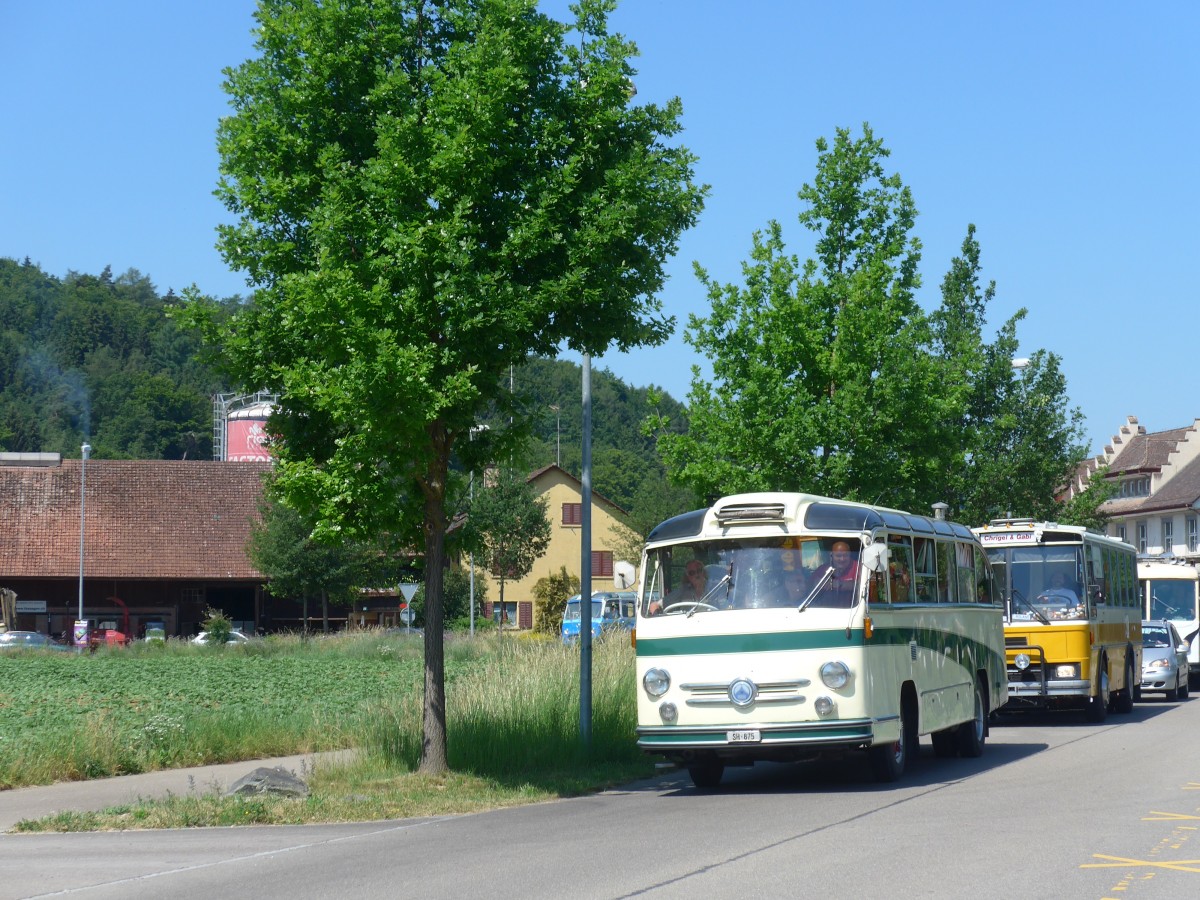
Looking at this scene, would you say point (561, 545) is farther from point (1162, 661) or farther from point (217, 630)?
point (1162, 661)

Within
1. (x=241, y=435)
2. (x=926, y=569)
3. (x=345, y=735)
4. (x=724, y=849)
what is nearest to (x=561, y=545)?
(x=241, y=435)

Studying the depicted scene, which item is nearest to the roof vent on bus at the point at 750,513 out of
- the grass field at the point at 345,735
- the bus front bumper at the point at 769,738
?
the bus front bumper at the point at 769,738

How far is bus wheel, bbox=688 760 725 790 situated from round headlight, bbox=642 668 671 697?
1208mm

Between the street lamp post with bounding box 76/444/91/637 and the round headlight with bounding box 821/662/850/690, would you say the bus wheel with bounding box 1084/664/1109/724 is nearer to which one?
the round headlight with bounding box 821/662/850/690

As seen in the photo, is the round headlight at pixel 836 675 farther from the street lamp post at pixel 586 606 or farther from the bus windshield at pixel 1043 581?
the bus windshield at pixel 1043 581

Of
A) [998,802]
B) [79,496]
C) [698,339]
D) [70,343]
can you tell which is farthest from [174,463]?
[70,343]

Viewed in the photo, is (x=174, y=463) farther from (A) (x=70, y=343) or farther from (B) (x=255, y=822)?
(A) (x=70, y=343)

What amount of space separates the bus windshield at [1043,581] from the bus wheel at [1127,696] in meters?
4.52

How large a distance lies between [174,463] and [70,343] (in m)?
80.1

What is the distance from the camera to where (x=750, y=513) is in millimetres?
15359

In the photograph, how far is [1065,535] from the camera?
81.7 feet

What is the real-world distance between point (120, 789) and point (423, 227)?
740 centimetres

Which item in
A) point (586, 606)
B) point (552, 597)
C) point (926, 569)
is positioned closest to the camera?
point (926, 569)

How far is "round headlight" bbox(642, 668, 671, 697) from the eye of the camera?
15.0 m
